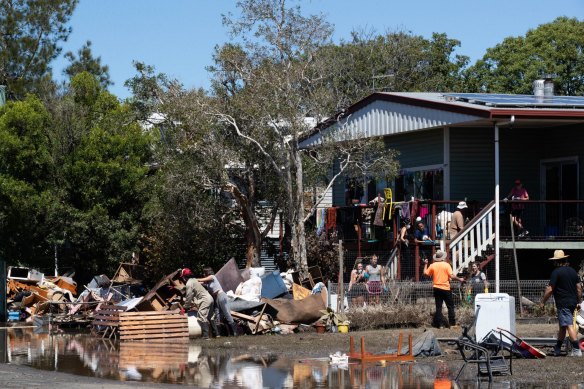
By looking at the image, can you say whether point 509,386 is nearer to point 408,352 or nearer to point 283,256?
point 408,352

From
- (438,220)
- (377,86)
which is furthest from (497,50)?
(438,220)

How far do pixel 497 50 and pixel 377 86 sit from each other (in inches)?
418

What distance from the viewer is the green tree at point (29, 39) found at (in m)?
58.5

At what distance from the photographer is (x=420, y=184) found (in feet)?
95.0

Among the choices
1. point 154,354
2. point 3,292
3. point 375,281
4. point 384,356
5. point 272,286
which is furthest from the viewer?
point 3,292

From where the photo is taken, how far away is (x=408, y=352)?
17.7 m

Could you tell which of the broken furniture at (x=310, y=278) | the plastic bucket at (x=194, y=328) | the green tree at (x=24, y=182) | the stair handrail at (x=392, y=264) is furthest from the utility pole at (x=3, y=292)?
the stair handrail at (x=392, y=264)

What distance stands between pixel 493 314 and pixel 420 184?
10.9m

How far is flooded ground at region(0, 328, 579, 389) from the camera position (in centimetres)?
1514

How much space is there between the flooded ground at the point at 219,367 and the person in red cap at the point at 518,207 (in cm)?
811

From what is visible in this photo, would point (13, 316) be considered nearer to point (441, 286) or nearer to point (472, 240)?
point (472, 240)

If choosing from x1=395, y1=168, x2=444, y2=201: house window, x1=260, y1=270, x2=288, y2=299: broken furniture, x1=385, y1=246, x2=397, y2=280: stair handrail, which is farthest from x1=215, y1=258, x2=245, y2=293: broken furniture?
x1=395, y1=168, x2=444, y2=201: house window

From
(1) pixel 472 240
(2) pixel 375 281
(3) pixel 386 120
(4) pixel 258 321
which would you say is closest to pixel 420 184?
(3) pixel 386 120

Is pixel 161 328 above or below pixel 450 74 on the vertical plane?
below
